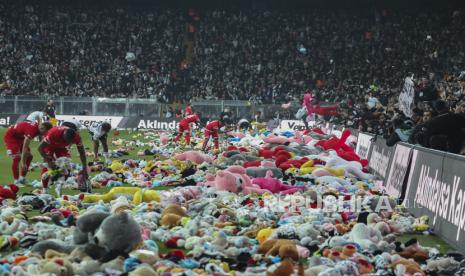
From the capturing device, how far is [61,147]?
1514 centimetres

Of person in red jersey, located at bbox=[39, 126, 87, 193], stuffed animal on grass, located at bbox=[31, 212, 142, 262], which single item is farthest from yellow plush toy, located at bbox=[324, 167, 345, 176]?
stuffed animal on grass, located at bbox=[31, 212, 142, 262]

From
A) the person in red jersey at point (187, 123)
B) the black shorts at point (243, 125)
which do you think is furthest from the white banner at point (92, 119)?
the person in red jersey at point (187, 123)

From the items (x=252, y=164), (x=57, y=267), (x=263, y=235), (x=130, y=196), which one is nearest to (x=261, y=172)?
(x=252, y=164)

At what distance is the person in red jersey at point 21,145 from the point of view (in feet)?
54.9

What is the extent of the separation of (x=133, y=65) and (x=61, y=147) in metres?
42.2

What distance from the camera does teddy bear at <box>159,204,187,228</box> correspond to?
1041 centimetres

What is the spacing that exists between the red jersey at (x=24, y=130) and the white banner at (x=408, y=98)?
850 cm

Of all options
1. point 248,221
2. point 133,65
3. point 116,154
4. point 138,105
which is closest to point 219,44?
point 133,65

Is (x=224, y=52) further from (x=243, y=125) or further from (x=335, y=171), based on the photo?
(x=335, y=171)

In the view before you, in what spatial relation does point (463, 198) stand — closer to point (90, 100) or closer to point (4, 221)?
point (4, 221)

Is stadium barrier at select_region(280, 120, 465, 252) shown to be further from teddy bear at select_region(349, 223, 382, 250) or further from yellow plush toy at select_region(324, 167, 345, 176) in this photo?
teddy bear at select_region(349, 223, 382, 250)

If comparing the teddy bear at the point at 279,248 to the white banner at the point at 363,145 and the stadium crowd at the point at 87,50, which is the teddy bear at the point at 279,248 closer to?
the white banner at the point at 363,145

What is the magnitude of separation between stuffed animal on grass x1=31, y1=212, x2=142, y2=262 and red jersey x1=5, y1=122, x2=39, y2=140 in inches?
354

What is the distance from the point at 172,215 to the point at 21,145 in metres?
8.27
